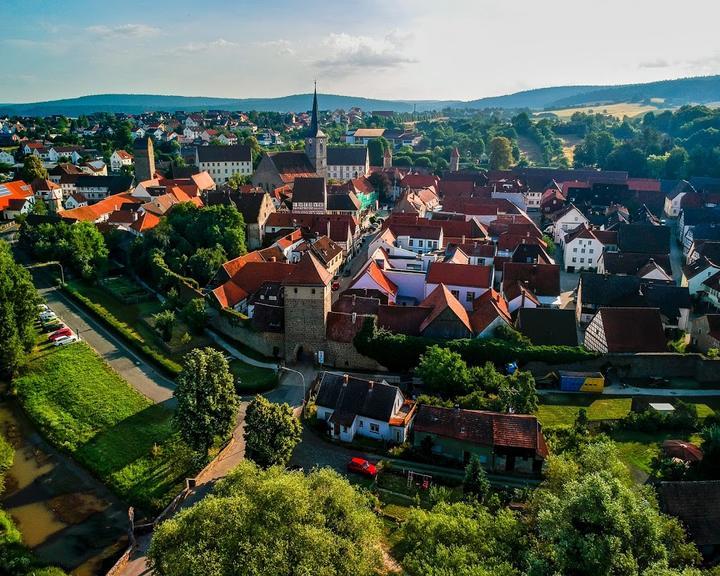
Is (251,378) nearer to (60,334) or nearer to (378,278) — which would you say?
(378,278)

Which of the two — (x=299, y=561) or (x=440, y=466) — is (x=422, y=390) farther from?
(x=299, y=561)

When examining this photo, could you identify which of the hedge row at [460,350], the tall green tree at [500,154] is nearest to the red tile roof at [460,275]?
the hedge row at [460,350]

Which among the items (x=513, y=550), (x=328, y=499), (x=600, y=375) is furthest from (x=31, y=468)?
(x=600, y=375)

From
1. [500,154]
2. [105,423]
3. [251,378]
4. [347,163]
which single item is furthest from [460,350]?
[500,154]

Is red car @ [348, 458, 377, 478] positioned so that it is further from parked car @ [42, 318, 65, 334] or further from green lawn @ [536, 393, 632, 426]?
parked car @ [42, 318, 65, 334]

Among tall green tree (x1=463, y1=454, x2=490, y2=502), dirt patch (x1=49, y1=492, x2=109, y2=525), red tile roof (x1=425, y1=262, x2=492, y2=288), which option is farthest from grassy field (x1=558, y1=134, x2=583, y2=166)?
dirt patch (x1=49, y1=492, x2=109, y2=525)
